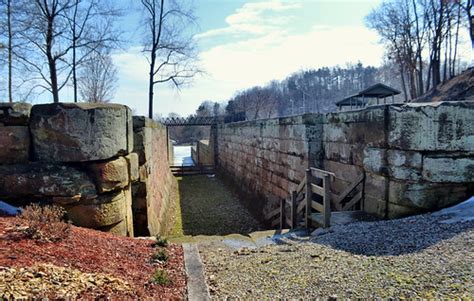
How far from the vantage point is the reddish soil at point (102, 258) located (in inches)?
102

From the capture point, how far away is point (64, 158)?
4.13 metres

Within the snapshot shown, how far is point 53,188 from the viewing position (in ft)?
13.1

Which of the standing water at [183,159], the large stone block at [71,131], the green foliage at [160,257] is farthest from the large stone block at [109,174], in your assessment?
the standing water at [183,159]

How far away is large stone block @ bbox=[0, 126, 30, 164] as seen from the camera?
3.98 meters

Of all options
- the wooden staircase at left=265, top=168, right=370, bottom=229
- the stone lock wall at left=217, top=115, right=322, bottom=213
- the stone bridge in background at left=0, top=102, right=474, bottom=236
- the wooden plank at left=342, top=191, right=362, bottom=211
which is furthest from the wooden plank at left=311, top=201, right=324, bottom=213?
the stone lock wall at left=217, top=115, right=322, bottom=213

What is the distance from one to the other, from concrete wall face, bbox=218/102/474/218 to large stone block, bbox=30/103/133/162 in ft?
12.3

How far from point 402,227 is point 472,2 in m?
24.2

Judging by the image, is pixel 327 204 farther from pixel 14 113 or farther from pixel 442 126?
pixel 14 113

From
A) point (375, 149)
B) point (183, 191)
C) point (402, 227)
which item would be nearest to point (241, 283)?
point (402, 227)

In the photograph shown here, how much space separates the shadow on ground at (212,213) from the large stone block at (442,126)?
552 cm

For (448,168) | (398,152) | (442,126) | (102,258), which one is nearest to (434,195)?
(448,168)

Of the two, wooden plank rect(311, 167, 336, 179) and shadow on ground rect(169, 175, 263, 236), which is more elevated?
wooden plank rect(311, 167, 336, 179)

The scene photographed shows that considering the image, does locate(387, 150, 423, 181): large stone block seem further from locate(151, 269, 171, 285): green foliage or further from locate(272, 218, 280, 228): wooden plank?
locate(272, 218, 280, 228): wooden plank

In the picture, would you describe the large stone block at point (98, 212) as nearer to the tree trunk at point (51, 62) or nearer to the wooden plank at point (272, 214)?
the wooden plank at point (272, 214)
